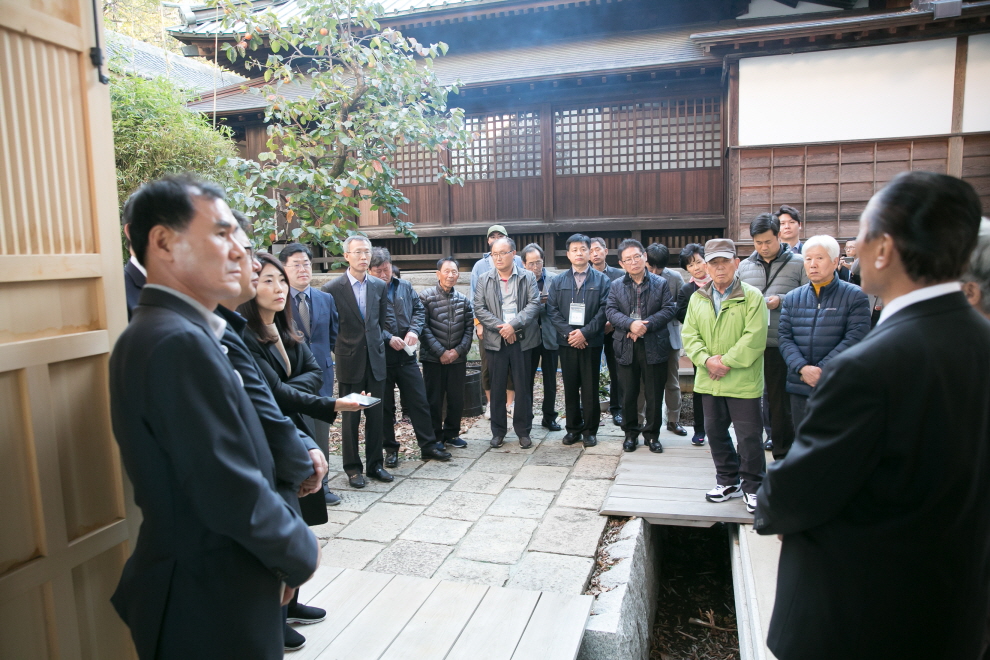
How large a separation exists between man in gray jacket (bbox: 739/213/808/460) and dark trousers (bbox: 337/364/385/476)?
128 inches

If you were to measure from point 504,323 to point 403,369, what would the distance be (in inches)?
42.8

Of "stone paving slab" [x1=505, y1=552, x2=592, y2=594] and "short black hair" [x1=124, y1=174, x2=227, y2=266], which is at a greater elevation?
"short black hair" [x1=124, y1=174, x2=227, y2=266]

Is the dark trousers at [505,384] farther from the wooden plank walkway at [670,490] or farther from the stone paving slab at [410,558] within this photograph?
the stone paving slab at [410,558]

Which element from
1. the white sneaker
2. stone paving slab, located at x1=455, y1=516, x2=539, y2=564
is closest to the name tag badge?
the white sneaker

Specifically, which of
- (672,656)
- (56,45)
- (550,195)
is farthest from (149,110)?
(672,656)

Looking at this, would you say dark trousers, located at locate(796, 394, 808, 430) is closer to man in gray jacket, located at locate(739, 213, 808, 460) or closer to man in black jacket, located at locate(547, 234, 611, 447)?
man in gray jacket, located at locate(739, 213, 808, 460)

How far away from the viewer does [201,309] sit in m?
1.66

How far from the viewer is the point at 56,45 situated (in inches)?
73.9

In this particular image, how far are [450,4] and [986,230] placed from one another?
10101 millimetres

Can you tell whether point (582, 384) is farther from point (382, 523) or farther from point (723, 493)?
point (382, 523)

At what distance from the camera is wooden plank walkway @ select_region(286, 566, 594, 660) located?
2744 millimetres

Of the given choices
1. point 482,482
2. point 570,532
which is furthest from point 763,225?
point 482,482

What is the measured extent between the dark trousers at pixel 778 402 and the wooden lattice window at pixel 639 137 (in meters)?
5.86

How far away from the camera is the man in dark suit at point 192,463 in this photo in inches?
58.6
